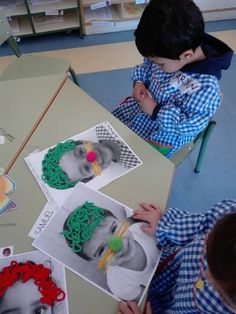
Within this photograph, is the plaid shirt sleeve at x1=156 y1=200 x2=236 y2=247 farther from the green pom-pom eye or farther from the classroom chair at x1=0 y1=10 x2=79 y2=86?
the classroom chair at x1=0 y1=10 x2=79 y2=86

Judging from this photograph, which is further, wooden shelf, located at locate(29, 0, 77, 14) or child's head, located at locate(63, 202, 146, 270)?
wooden shelf, located at locate(29, 0, 77, 14)

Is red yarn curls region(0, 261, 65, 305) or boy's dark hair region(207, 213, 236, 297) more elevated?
boy's dark hair region(207, 213, 236, 297)

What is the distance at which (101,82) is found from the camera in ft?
7.44

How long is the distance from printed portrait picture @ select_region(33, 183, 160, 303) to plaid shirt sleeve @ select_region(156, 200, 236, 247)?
0.04 metres

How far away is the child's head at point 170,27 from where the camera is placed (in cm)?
94

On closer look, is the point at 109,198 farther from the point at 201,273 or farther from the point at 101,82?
the point at 101,82

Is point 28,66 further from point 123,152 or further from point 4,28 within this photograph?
point 123,152

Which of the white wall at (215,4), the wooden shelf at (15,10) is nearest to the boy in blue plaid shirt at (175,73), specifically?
the wooden shelf at (15,10)

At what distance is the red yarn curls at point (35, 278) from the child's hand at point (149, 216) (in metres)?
A: 0.26

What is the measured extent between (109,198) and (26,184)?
0.25m

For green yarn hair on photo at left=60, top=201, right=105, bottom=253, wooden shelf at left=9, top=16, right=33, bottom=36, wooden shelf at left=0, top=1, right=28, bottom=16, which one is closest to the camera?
green yarn hair on photo at left=60, top=201, right=105, bottom=253

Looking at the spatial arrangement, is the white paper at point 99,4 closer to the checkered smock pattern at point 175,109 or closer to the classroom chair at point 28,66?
the classroom chair at point 28,66

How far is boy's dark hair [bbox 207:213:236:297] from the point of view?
1.70 feet

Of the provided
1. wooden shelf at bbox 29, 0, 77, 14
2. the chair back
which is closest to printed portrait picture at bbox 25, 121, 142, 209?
the chair back
